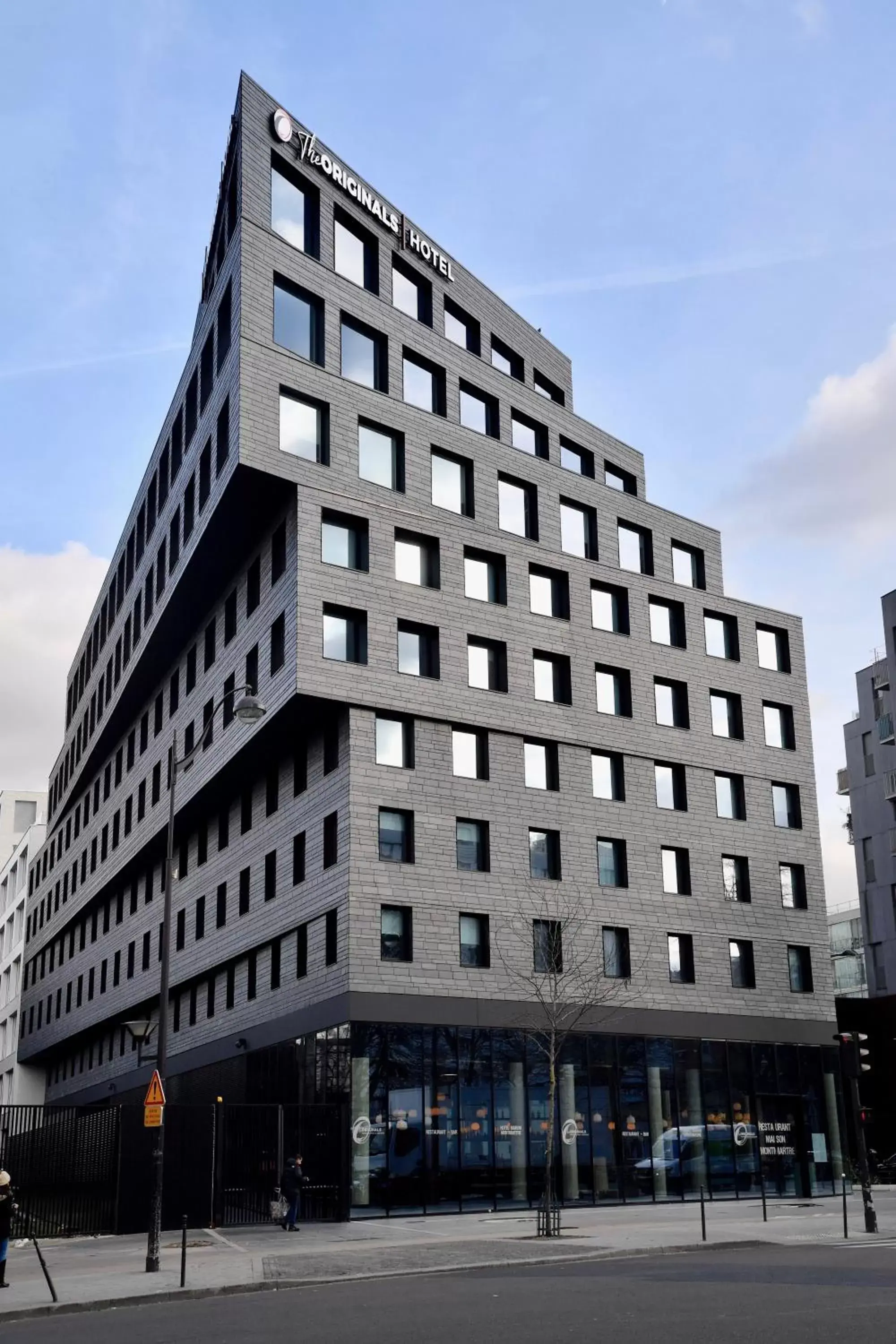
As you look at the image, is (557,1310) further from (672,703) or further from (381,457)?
(672,703)

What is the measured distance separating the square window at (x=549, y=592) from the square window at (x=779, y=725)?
31.0ft

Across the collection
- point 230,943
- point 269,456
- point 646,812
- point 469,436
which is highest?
point 469,436

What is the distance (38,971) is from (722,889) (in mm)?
60249

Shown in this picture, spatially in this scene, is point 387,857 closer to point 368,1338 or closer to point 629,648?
point 629,648

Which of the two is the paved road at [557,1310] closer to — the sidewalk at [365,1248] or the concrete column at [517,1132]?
the sidewalk at [365,1248]

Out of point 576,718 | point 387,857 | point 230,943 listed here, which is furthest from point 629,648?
point 230,943

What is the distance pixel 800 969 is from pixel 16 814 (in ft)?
349

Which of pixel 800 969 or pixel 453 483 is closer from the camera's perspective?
pixel 453 483

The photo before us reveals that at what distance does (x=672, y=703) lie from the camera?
48625 millimetres

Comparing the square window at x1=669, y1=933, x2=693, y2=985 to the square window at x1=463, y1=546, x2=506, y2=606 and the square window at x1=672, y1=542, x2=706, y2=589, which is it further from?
the square window at x1=672, y1=542, x2=706, y2=589

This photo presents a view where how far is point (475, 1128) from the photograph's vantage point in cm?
3856

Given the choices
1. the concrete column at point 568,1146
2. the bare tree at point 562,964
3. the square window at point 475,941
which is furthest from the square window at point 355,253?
the concrete column at point 568,1146

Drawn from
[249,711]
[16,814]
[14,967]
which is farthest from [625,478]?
[16,814]

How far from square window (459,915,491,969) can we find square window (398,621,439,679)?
7258mm
